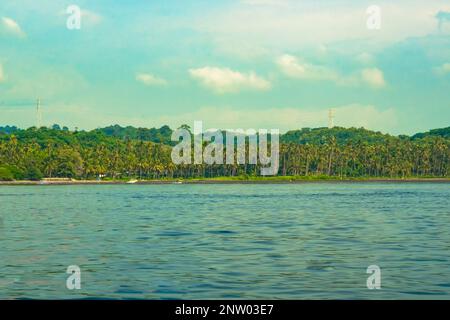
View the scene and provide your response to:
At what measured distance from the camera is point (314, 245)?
4634cm

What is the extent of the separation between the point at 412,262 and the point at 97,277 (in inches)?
646

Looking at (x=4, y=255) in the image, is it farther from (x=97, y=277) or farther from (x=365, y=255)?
(x=365, y=255)

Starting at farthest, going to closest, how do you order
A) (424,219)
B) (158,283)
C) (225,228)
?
(424,219) → (225,228) → (158,283)

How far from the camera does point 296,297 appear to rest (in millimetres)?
28031

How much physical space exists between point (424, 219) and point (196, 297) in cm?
4816

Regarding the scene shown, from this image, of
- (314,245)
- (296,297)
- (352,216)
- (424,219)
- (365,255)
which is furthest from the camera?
(352,216)

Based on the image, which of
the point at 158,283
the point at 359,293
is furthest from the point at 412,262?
the point at 158,283

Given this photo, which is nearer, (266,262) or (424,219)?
(266,262)

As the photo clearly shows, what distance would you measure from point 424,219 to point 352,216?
7979 millimetres

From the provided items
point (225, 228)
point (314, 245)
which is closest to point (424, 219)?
point (225, 228)

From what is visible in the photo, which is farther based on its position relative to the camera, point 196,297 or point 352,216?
point 352,216
